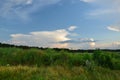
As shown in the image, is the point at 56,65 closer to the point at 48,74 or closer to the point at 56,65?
the point at 56,65

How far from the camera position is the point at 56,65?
19.7 metres

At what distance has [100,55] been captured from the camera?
2238 centimetres

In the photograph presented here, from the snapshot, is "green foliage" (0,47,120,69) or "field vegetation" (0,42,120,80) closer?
"field vegetation" (0,42,120,80)

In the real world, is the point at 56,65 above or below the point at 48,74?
above

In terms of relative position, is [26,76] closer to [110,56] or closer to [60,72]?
[60,72]

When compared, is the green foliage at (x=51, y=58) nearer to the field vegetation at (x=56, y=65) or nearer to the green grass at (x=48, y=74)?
the field vegetation at (x=56, y=65)

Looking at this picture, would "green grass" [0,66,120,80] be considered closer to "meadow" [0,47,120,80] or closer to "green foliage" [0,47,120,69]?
"meadow" [0,47,120,80]

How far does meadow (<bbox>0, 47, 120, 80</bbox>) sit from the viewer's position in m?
16.1

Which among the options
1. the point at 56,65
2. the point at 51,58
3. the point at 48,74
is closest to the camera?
the point at 48,74

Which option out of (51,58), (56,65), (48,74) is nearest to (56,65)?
(56,65)

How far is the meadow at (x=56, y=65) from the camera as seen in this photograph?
1611 centimetres

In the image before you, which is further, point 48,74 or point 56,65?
point 56,65

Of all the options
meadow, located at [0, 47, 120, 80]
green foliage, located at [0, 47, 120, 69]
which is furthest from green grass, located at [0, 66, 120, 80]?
green foliage, located at [0, 47, 120, 69]

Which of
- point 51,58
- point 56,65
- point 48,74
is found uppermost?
point 51,58
